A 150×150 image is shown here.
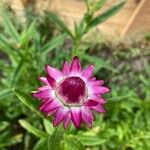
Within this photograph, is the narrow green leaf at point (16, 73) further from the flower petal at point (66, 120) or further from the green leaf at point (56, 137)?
the flower petal at point (66, 120)

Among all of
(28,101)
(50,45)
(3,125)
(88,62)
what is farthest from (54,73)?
(88,62)

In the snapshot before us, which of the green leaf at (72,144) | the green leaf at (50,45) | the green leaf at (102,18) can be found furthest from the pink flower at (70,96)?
the green leaf at (50,45)

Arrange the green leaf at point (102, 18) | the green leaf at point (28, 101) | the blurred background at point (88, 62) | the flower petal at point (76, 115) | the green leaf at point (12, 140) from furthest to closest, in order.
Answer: the green leaf at point (12, 140) < the blurred background at point (88, 62) < the green leaf at point (102, 18) < the green leaf at point (28, 101) < the flower petal at point (76, 115)

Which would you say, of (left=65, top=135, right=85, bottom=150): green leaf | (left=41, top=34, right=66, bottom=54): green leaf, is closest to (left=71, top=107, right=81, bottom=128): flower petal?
(left=65, top=135, right=85, bottom=150): green leaf

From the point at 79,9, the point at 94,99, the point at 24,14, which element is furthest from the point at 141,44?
the point at 94,99

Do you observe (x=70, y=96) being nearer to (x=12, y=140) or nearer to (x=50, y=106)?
(x=50, y=106)
